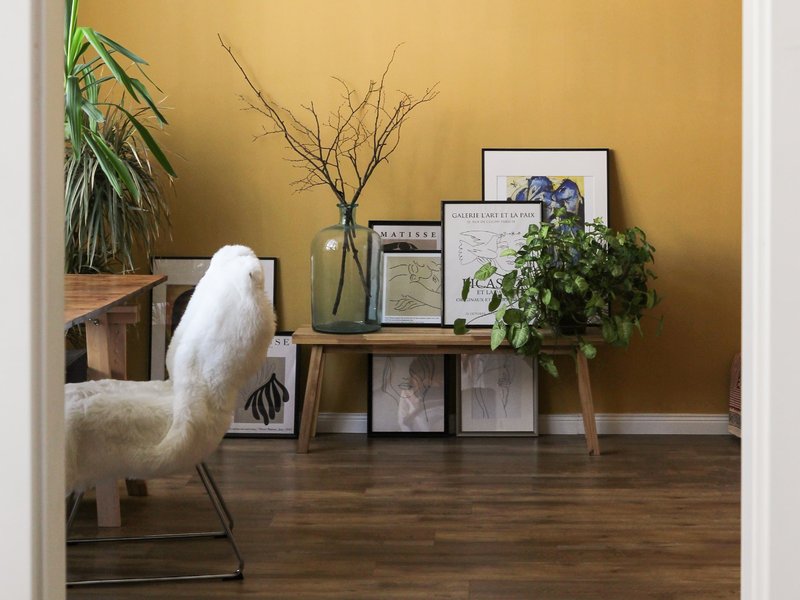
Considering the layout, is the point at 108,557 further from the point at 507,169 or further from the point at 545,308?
the point at 507,169

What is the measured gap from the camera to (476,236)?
427 centimetres

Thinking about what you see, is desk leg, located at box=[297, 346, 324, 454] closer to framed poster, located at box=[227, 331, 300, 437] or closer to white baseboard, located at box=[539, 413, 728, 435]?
framed poster, located at box=[227, 331, 300, 437]

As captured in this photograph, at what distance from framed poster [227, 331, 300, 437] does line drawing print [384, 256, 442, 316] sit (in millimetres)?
538

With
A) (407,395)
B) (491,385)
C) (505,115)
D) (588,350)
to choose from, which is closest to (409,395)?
(407,395)

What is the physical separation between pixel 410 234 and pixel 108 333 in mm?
1643

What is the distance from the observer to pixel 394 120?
441 centimetres

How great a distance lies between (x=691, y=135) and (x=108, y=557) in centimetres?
317

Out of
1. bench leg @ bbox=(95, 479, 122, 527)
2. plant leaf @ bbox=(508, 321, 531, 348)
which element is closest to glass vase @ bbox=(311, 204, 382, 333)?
plant leaf @ bbox=(508, 321, 531, 348)

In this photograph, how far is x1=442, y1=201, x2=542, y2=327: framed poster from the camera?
168 inches

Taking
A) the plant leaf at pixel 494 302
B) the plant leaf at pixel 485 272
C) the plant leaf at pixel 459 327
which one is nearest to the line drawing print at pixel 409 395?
the plant leaf at pixel 459 327

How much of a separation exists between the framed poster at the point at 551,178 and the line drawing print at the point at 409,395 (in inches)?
34.4

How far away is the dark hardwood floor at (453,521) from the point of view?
2572mm
